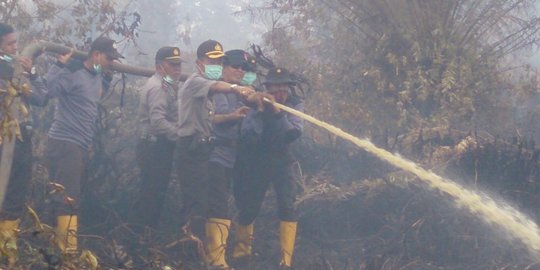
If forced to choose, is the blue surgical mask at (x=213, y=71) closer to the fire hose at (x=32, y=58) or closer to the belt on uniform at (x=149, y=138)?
the belt on uniform at (x=149, y=138)

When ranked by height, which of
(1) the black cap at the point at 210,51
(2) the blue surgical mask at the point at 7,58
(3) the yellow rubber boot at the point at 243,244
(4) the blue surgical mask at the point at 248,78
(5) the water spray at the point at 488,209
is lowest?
(3) the yellow rubber boot at the point at 243,244

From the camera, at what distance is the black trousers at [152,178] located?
6750 mm

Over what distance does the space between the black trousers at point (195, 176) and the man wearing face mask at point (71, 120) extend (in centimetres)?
91

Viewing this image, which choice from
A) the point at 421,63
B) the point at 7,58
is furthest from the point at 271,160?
the point at 421,63

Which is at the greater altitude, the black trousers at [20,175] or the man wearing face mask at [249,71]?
the man wearing face mask at [249,71]

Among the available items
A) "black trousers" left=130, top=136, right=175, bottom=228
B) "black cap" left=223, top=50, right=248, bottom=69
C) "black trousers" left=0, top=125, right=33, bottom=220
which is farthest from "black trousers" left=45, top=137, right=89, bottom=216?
"black cap" left=223, top=50, right=248, bottom=69

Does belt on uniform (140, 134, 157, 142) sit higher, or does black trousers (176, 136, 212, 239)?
belt on uniform (140, 134, 157, 142)

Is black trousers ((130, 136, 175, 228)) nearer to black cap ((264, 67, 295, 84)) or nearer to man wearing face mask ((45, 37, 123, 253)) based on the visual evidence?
man wearing face mask ((45, 37, 123, 253))

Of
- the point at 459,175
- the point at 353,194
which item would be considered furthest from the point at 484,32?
the point at 353,194

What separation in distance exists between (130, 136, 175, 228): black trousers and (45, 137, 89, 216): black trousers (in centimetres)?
75

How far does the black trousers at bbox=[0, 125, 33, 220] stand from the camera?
5.90m

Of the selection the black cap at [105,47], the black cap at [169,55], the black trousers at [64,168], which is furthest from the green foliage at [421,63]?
the black trousers at [64,168]

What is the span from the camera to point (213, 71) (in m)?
6.61

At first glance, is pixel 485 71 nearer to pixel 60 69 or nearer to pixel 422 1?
pixel 422 1
